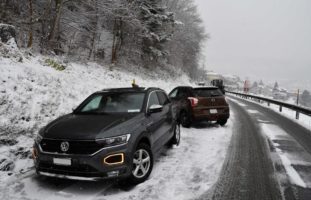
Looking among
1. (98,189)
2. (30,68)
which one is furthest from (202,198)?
(30,68)

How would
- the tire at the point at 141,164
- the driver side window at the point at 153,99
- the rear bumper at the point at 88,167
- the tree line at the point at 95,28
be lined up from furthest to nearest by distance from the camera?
the tree line at the point at 95,28 → the driver side window at the point at 153,99 → the tire at the point at 141,164 → the rear bumper at the point at 88,167

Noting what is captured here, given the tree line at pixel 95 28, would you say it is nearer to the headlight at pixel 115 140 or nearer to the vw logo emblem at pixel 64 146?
the vw logo emblem at pixel 64 146

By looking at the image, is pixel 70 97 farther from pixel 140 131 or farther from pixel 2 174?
pixel 140 131

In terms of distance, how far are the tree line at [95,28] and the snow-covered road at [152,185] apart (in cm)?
1212

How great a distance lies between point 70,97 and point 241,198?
27.8 feet

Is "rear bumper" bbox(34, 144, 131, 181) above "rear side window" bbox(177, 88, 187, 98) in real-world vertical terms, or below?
below

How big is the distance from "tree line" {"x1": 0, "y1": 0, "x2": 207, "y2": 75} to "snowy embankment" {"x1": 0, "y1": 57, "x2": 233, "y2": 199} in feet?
18.3

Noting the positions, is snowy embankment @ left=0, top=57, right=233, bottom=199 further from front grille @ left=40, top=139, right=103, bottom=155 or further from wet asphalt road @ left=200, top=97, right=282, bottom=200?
front grille @ left=40, top=139, right=103, bottom=155

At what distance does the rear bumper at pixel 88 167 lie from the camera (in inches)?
178

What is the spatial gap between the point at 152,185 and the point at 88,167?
4.16 feet

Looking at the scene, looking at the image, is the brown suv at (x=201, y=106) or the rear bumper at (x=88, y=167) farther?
the brown suv at (x=201, y=106)

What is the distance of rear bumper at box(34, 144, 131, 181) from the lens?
4531mm

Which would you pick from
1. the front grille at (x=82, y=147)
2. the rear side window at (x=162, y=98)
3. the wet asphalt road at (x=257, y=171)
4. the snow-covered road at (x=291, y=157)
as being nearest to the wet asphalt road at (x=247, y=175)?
the wet asphalt road at (x=257, y=171)

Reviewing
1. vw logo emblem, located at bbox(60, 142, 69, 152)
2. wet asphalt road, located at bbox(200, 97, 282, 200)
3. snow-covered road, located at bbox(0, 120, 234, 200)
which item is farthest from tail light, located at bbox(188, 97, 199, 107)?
vw logo emblem, located at bbox(60, 142, 69, 152)
